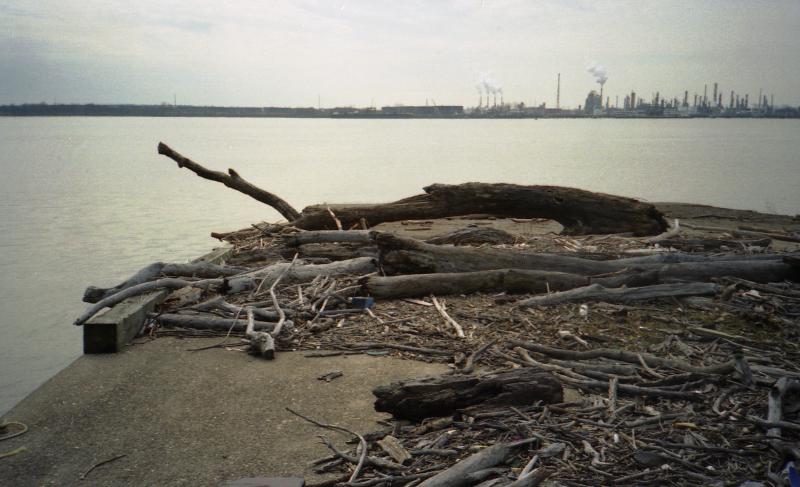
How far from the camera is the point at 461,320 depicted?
270 inches

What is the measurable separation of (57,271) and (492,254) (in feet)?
36.2

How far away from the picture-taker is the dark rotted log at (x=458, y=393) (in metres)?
4.56

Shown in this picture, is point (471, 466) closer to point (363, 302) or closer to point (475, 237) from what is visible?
point (363, 302)

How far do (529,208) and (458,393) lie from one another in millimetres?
7389

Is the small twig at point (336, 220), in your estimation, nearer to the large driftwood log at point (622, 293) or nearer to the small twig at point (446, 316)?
the small twig at point (446, 316)

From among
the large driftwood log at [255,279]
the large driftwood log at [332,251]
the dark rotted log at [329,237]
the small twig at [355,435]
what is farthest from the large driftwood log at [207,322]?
the dark rotted log at [329,237]

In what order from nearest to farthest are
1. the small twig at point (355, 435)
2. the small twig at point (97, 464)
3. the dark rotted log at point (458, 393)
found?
the small twig at point (355, 435), the small twig at point (97, 464), the dark rotted log at point (458, 393)

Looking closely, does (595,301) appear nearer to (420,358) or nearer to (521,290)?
(521,290)

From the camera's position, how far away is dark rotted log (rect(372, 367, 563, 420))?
15.0 ft

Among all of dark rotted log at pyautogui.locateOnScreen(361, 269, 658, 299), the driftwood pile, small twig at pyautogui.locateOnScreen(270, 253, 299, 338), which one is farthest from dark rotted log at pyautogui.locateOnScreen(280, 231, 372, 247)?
dark rotted log at pyautogui.locateOnScreen(361, 269, 658, 299)

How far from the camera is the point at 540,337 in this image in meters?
6.32

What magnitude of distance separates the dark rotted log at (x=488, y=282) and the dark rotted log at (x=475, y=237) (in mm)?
2549

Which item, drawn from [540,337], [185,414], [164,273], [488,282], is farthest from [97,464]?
[488,282]

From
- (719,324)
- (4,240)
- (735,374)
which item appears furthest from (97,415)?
(4,240)
